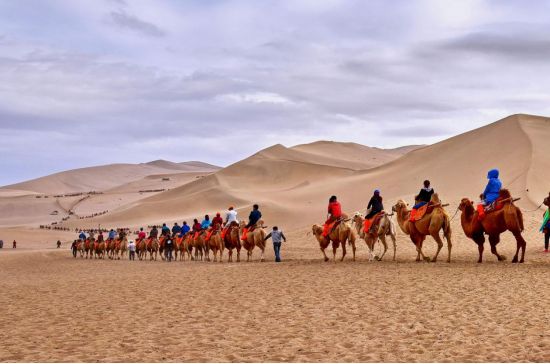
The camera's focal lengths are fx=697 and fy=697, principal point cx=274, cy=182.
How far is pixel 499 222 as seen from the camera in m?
18.4

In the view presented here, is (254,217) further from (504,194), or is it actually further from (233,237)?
(504,194)

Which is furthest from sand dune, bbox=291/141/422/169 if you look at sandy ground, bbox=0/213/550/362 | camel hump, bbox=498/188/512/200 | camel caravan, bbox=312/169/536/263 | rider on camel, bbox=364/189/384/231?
sandy ground, bbox=0/213/550/362

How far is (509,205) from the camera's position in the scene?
18172 mm

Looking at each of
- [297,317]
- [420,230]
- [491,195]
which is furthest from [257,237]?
[297,317]

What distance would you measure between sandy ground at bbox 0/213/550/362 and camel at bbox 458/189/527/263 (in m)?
0.96

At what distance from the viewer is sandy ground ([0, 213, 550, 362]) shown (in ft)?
27.7

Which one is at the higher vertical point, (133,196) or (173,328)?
(133,196)

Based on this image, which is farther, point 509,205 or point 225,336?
point 509,205

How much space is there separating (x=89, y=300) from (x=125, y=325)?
379 cm

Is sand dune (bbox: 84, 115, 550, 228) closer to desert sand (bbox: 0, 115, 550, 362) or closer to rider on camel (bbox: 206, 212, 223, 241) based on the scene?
rider on camel (bbox: 206, 212, 223, 241)

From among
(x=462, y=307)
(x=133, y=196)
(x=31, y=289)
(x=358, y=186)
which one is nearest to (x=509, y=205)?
(x=462, y=307)

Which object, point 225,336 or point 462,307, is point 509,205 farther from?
point 225,336

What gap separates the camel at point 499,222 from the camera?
17.9m

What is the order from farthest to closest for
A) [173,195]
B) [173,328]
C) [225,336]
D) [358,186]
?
[173,195] < [358,186] < [173,328] < [225,336]
